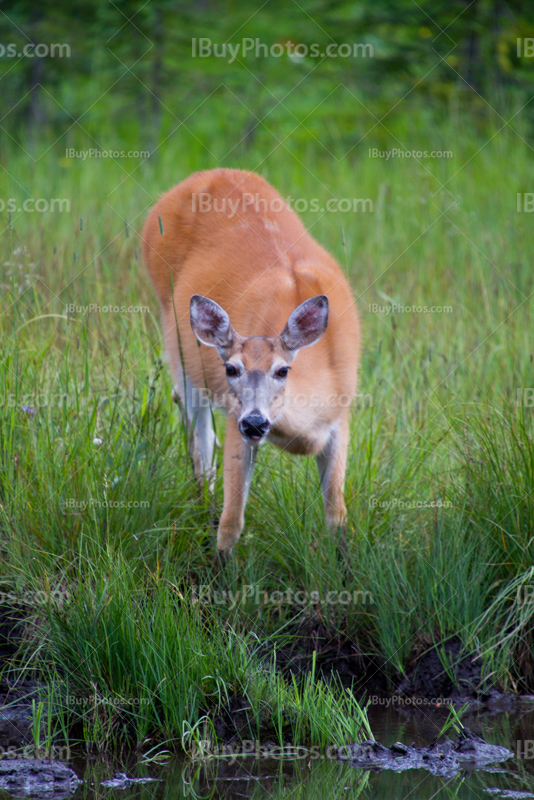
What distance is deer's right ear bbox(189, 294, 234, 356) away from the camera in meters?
4.59

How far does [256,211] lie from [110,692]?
3.26 m

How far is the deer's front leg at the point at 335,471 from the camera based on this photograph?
475cm

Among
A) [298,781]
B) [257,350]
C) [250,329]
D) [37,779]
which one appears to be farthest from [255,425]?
[37,779]

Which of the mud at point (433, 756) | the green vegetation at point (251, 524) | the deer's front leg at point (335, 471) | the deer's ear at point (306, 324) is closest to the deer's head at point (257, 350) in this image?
the deer's ear at point (306, 324)

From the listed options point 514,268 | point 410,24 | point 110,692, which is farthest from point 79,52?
point 110,692

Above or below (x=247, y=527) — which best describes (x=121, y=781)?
below

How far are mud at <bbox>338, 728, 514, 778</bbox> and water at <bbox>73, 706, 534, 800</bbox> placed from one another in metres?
0.04

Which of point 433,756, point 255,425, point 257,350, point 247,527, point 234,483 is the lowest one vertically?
point 433,756

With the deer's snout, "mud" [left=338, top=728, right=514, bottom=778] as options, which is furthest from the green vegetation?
the deer's snout

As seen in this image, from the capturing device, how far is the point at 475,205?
10.3 meters

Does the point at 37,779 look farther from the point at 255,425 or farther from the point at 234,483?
the point at 234,483

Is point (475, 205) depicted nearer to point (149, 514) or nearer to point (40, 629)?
point (149, 514)

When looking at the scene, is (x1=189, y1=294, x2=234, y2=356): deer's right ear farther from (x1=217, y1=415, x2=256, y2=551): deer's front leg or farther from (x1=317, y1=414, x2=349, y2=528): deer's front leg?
(x1=317, y1=414, x2=349, y2=528): deer's front leg

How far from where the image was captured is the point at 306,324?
462 cm
